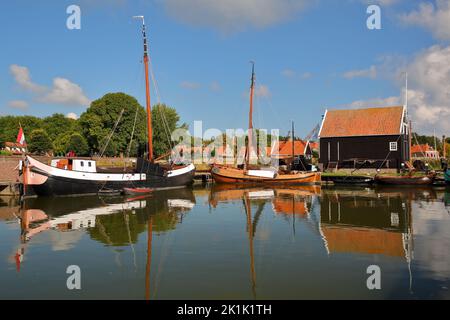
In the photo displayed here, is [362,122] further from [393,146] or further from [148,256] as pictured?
[148,256]

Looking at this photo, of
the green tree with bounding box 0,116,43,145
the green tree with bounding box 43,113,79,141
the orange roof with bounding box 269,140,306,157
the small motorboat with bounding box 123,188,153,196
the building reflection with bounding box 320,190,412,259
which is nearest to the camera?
the building reflection with bounding box 320,190,412,259

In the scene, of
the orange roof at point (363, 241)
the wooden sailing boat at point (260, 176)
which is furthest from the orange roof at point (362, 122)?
the orange roof at point (363, 241)

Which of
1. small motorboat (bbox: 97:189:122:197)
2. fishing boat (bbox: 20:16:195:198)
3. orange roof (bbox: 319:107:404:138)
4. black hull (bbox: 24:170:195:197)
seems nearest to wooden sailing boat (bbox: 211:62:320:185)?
fishing boat (bbox: 20:16:195:198)

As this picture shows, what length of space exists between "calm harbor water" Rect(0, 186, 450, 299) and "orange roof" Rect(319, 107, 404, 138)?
29778 mm

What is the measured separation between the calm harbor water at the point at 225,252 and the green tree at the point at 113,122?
39437 millimetres

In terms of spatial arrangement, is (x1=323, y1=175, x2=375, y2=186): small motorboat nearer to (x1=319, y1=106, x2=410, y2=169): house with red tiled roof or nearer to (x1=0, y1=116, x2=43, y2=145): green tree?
(x1=319, y1=106, x2=410, y2=169): house with red tiled roof

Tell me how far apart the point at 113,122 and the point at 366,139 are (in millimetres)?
38924

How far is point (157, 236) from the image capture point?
1598cm

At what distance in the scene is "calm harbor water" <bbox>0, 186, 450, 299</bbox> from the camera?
9.40 metres

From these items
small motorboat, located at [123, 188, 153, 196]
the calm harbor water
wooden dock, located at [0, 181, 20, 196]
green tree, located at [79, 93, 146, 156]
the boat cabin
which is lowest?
the calm harbor water

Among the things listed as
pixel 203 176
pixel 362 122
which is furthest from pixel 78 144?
pixel 362 122
